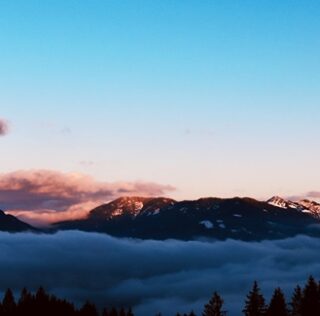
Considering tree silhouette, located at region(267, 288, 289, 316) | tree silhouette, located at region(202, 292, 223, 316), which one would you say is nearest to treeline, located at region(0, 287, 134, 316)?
tree silhouette, located at region(202, 292, 223, 316)

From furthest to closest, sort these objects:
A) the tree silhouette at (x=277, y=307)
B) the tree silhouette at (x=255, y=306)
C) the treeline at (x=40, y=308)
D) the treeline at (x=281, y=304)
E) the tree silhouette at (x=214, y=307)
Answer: the treeline at (x=40, y=308) → the tree silhouette at (x=214, y=307) → the tree silhouette at (x=255, y=306) → the tree silhouette at (x=277, y=307) → the treeline at (x=281, y=304)

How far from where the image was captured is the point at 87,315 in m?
139

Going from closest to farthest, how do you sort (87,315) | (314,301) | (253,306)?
(314,301) → (253,306) → (87,315)

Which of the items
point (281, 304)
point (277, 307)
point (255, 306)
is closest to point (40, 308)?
point (255, 306)

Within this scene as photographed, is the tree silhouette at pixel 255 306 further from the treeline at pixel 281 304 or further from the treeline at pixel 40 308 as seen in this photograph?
the treeline at pixel 40 308

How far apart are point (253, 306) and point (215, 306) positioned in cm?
606

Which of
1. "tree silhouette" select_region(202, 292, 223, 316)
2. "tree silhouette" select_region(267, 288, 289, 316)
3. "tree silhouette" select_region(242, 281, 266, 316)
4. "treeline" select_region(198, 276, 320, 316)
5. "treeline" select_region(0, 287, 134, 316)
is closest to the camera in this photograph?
"treeline" select_region(198, 276, 320, 316)

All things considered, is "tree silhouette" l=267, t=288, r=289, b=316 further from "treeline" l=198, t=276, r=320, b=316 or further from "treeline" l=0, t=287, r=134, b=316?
"treeline" l=0, t=287, r=134, b=316

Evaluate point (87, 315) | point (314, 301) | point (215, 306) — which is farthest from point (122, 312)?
point (314, 301)

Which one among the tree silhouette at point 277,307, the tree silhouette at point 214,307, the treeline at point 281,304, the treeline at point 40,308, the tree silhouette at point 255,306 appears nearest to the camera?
the treeline at point 281,304

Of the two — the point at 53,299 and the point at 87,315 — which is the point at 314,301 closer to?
the point at 87,315

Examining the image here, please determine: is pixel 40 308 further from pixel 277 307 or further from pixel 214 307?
pixel 277 307

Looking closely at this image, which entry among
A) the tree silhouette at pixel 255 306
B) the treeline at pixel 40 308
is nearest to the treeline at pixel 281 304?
the tree silhouette at pixel 255 306

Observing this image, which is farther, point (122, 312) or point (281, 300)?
point (122, 312)
